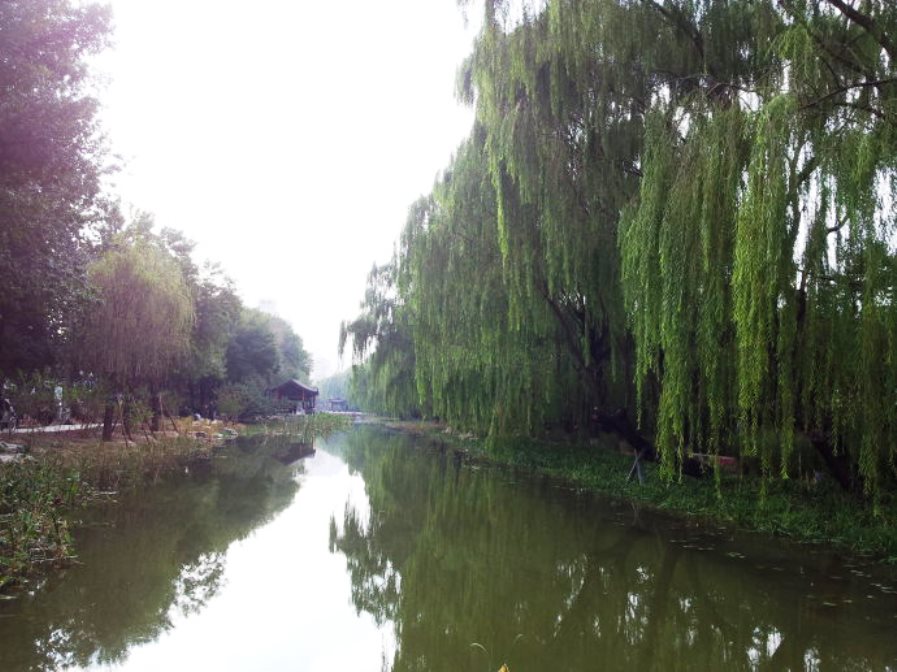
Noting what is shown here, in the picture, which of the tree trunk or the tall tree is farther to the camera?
the tree trunk

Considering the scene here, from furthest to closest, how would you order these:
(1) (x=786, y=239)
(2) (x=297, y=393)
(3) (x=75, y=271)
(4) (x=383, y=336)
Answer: (2) (x=297, y=393), (4) (x=383, y=336), (3) (x=75, y=271), (1) (x=786, y=239)

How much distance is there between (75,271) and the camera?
11.5 metres

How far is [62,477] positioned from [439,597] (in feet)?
21.6

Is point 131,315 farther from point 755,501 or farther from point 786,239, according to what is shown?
point 786,239

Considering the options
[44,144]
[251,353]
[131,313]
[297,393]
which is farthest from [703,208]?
[297,393]

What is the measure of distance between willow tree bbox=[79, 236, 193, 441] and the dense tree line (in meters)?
0.03

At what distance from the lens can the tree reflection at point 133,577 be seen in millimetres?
3844

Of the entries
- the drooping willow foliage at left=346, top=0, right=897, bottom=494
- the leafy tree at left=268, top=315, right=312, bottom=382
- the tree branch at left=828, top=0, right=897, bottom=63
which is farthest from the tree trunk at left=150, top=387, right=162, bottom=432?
the leafy tree at left=268, top=315, right=312, bottom=382

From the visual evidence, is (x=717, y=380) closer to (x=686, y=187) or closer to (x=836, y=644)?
(x=686, y=187)

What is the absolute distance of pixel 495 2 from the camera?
816 centimetres

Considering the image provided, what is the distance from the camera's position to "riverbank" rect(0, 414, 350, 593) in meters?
5.43

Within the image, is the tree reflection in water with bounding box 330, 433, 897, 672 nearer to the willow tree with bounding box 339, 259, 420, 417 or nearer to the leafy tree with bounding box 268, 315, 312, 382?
the willow tree with bounding box 339, 259, 420, 417

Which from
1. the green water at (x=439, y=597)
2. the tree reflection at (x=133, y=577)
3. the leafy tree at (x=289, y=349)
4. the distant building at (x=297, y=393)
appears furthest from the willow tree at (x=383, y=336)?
the leafy tree at (x=289, y=349)

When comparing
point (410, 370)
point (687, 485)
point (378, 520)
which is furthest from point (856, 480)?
point (410, 370)
